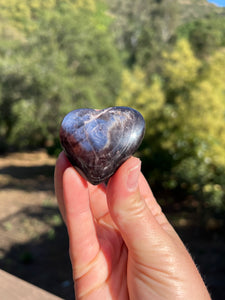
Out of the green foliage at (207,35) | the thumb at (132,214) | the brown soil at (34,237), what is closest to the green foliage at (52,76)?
the brown soil at (34,237)

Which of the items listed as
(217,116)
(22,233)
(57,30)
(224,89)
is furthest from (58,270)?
(57,30)

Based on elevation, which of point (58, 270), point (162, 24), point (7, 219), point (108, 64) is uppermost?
point (162, 24)

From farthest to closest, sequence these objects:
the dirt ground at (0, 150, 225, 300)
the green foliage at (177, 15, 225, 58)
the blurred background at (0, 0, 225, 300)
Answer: the green foliage at (177, 15, 225, 58) → the blurred background at (0, 0, 225, 300) → the dirt ground at (0, 150, 225, 300)

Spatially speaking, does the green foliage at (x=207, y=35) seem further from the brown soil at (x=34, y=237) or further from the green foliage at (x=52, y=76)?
the brown soil at (x=34, y=237)

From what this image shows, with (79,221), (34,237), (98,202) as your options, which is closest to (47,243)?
(34,237)

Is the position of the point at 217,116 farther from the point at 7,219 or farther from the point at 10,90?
the point at 10,90

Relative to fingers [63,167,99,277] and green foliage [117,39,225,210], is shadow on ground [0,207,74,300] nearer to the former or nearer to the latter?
green foliage [117,39,225,210]

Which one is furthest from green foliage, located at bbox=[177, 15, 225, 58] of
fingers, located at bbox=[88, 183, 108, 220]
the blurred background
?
fingers, located at bbox=[88, 183, 108, 220]
